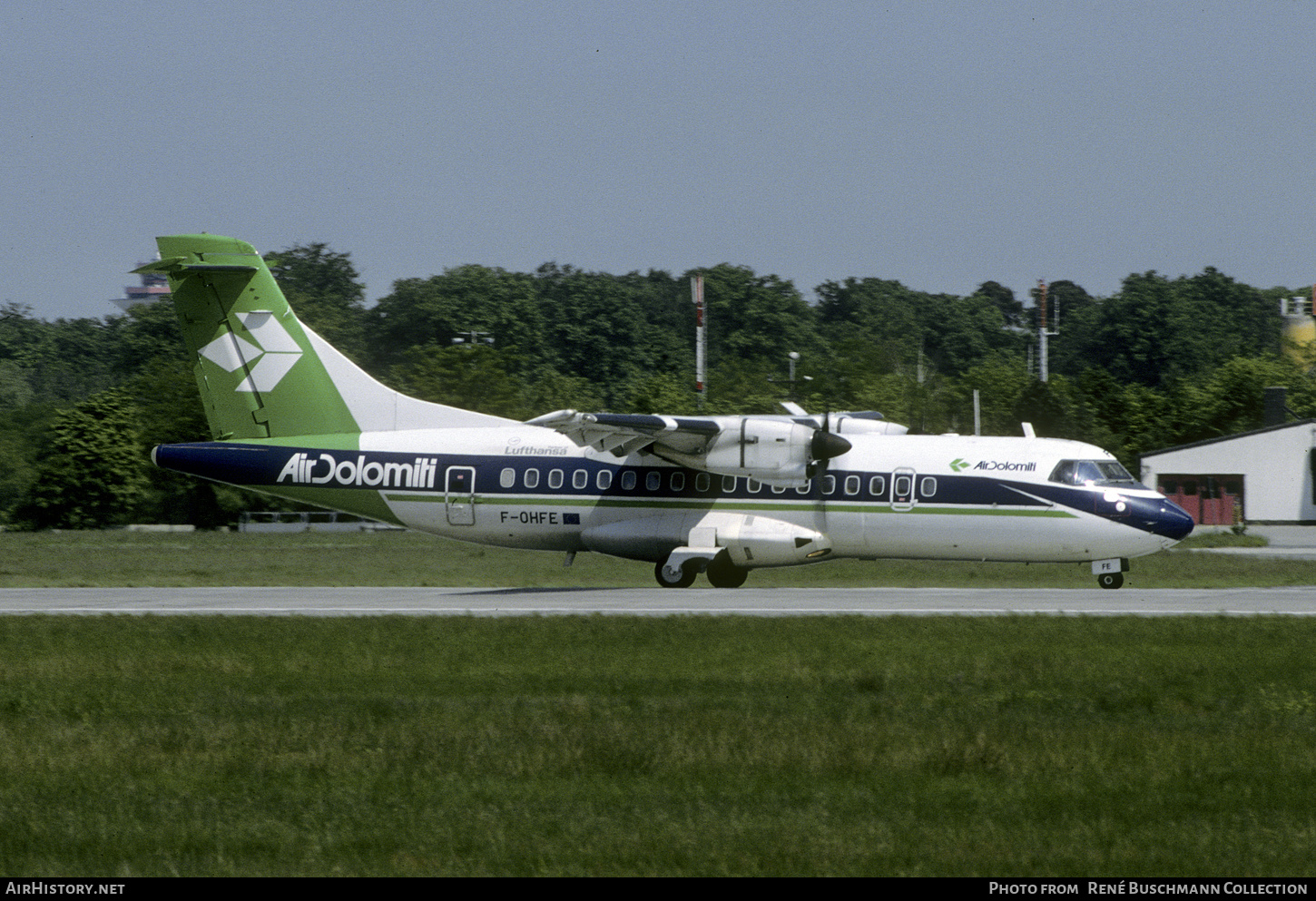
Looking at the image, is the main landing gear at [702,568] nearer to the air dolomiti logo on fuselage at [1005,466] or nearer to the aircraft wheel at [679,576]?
the aircraft wheel at [679,576]

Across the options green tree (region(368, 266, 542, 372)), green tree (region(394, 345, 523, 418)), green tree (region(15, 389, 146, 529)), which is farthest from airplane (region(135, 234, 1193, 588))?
green tree (region(368, 266, 542, 372))

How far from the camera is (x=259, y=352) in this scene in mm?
28797

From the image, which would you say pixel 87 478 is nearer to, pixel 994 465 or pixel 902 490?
pixel 902 490

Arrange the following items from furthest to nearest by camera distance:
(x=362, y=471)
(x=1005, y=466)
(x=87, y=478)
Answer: (x=87, y=478) < (x=362, y=471) < (x=1005, y=466)

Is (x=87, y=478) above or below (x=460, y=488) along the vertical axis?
above

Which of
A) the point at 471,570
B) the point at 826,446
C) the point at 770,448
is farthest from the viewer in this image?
the point at 471,570

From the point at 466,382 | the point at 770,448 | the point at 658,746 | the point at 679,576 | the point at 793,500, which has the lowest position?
the point at 658,746

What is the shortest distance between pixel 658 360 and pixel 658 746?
104m

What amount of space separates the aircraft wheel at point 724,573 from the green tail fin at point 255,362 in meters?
5.93

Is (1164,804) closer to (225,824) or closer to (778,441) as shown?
(225,824)

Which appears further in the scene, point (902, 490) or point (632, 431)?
point (902, 490)

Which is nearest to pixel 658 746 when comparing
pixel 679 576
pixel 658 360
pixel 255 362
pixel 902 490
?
pixel 902 490

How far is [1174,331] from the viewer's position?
12600 centimetres

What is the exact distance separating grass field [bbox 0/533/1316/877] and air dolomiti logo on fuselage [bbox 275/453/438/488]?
708 cm
